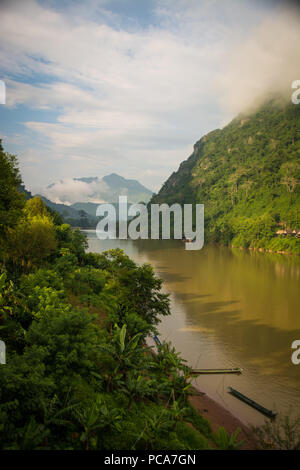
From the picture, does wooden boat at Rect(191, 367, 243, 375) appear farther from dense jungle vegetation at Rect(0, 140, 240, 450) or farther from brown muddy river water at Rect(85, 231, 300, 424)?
dense jungle vegetation at Rect(0, 140, 240, 450)

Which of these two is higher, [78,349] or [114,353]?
[78,349]

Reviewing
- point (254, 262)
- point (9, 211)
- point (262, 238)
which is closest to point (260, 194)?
point (262, 238)

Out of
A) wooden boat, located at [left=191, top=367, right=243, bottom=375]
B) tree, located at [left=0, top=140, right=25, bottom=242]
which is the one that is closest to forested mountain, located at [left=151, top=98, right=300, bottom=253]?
wooden boat, located at [left=191, top=367, right=243, bottom=375]

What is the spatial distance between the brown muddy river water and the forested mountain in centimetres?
2476

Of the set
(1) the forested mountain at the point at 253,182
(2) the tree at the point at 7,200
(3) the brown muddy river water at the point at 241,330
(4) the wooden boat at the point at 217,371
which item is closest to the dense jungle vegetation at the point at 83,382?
(2) the tree at the point at 7,200

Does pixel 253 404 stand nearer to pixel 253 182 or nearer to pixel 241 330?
pixel 241 330

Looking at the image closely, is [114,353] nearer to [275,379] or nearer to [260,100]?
[275,379]

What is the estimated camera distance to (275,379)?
12852mm

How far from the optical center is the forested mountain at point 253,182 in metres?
60.8

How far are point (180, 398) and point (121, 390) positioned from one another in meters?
2.27

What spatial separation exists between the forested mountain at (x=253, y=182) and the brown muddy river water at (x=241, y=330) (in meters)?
24.8

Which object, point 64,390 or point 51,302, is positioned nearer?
point 64,390

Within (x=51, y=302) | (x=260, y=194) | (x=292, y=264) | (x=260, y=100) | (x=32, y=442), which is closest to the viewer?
(x=32, y=442)

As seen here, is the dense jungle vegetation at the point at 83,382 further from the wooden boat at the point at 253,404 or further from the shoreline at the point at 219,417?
the wooden boat at the point at 253,404
